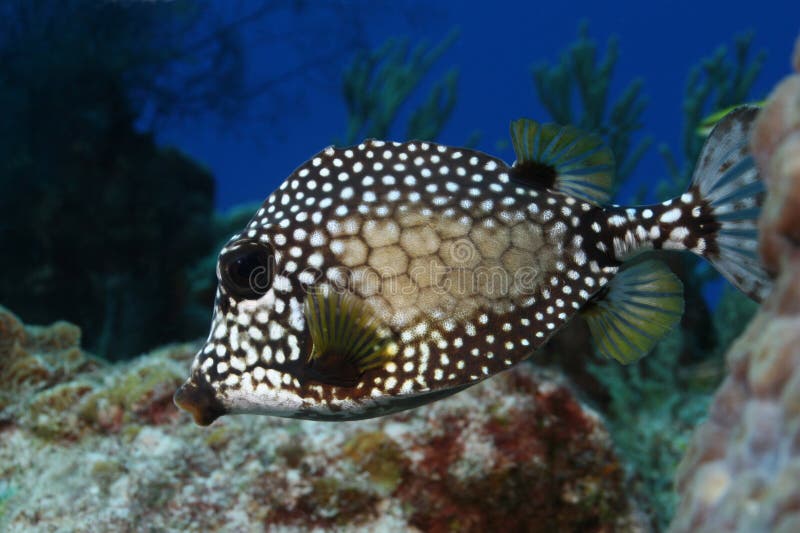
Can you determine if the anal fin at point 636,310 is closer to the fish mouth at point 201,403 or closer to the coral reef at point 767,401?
the coral reef at point 767,401

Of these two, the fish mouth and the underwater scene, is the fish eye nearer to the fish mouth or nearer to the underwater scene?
the underwater scene

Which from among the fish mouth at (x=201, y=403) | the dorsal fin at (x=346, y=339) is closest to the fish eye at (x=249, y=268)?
the dorsal fin at (x=346, y=339)

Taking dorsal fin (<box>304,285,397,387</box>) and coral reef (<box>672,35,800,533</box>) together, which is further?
dorsal fin (<box>304,285,397,387</box>)

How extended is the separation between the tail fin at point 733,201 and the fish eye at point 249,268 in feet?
5.38

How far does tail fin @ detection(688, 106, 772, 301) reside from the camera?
2051mm

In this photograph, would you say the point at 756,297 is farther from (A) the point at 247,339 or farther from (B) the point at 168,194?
(B) the point at 168,194

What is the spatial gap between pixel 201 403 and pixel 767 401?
1946 mm

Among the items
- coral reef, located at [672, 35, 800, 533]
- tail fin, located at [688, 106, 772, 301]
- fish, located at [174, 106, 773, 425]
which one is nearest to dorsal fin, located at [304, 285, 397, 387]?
fish, located at [174, 106, 773, 425]

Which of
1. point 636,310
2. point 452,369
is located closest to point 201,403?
point 452,369

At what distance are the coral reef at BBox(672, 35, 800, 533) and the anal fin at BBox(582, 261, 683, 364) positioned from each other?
38.4 inches

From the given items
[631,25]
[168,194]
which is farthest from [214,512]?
[631,25]

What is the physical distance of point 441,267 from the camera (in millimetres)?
2201

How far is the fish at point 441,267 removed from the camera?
7.10ft

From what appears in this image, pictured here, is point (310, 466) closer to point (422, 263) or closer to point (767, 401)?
point (422, 263)
